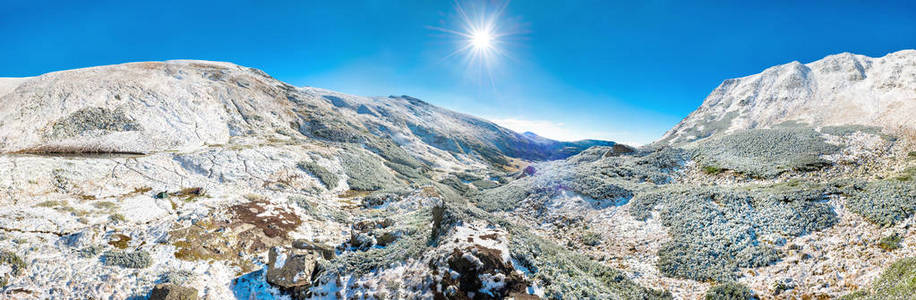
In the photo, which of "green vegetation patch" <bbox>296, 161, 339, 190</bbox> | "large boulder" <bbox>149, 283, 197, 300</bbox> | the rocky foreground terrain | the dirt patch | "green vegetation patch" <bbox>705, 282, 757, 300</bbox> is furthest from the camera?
"green vegetation patch" <bbox>296, 161, 339, 190</bbox>

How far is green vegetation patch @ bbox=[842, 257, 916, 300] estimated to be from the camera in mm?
8125

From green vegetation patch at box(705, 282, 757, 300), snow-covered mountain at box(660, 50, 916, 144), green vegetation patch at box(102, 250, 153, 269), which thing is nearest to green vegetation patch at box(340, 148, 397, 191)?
green vegetation patch at box(102, 250, 153, 269)

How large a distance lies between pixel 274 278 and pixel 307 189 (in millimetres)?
18063

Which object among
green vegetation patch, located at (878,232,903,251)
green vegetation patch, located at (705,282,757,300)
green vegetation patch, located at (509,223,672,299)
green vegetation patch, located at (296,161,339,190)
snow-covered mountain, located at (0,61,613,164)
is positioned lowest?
green vegetation patch, located at (705,282,757,300)

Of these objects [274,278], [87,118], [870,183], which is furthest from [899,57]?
[87,118]

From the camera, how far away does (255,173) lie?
2722 centimetres

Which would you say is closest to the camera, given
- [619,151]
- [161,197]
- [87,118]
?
[161,197]

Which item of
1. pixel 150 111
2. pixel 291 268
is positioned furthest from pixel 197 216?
pixel 150 111

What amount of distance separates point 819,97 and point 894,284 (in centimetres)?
8508

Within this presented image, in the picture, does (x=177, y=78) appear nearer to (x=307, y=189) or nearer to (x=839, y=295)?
(x=307, y=189)

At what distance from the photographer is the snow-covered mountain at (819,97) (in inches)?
1845

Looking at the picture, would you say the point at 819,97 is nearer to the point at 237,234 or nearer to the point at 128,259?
the point at 237,234

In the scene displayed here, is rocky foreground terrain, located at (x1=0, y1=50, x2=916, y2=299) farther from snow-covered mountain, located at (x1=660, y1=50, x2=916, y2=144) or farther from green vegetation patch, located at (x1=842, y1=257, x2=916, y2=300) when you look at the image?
snow-covered mountain, located at (x1=660, y1=50, x2=916, y2=144)

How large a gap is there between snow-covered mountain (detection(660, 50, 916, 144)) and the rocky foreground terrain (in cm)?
344
